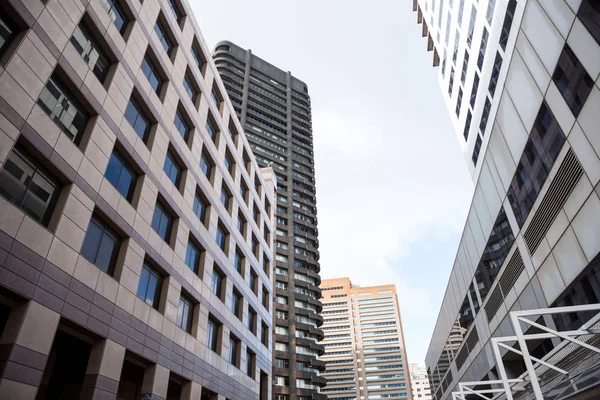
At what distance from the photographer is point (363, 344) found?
16500 cm

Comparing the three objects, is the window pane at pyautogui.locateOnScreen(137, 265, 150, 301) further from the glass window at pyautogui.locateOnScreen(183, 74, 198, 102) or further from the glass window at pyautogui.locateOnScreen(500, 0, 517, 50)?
the glass window at pyautogui.locateOnScreen(500, 0, 517, 50)

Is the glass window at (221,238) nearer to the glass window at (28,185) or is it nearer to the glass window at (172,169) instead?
the glass window at (172,169)

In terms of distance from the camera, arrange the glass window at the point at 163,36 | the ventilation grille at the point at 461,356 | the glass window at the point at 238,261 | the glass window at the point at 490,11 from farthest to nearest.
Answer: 1. the ventilation grille at the point at 461,356
2. the glass window at the point at 238,261
3. the glass window at the point at 490,11
4. the glass window at the point at 163,36

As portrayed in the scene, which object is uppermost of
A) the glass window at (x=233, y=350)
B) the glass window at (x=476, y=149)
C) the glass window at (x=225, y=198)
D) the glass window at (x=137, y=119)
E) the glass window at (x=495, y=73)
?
the glass window at (x=476, y=149)

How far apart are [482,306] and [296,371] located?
42168 millimetres

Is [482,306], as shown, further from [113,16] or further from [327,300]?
[327,300]

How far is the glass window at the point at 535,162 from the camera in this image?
16594mm

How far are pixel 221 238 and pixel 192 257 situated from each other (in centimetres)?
538

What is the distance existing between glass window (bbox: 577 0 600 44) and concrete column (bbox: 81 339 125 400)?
20.3 m

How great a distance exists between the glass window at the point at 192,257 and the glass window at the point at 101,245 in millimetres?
6746

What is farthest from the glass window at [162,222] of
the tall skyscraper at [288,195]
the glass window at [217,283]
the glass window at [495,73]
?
the tall skyscraper at [288,195]

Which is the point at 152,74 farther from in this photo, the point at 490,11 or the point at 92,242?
the point at 490,11

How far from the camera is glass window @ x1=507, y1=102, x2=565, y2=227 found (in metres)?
16.6

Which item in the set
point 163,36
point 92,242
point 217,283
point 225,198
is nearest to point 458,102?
point 225,198
